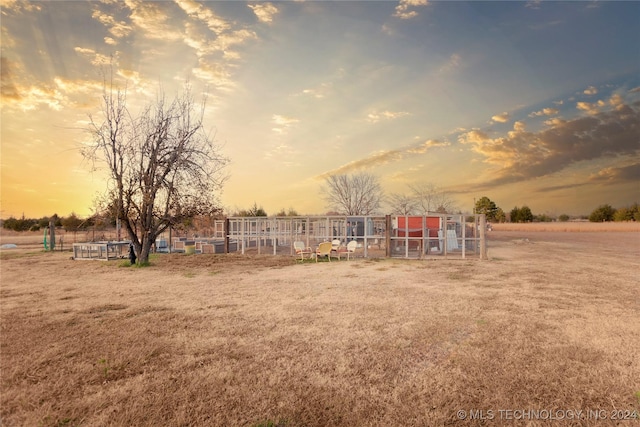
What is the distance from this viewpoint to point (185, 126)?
57.3 feet

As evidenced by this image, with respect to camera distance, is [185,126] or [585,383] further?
[185,126]

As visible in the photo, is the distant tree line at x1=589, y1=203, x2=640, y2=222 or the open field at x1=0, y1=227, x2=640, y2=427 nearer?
the open field at x1=0, y1=227, x2=640, y2=427

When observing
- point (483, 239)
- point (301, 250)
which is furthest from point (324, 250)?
point (483, 239)

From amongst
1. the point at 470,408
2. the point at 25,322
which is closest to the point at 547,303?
the point at 470,408

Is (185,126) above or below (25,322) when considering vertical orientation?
above

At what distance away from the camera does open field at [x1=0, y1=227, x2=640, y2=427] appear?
12.8 ft

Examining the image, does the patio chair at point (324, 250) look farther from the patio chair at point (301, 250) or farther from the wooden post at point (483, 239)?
the wooden post at point (483, 239)

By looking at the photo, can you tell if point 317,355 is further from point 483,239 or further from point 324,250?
point 483,239

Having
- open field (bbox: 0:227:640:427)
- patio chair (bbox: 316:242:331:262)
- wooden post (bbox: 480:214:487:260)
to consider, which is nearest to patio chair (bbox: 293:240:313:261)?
patio chair (bbox: 316:242:331:262)

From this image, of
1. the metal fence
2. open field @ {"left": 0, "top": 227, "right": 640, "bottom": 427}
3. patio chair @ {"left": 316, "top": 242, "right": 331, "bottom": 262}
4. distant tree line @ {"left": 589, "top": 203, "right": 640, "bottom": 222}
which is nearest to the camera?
open field @ {"left": 0, "top": 227, "right": 640, "bottom": 427}

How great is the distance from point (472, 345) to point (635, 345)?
8.91 ft

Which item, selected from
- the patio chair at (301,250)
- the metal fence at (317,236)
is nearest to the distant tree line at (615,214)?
the metal fence at (317,236)

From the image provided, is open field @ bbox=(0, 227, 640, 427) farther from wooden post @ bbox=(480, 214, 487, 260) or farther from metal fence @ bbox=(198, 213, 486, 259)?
metal fence @ bbox=(198, 213, 486, 259)

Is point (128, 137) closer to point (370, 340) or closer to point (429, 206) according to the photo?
point (370, 340)
